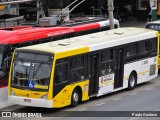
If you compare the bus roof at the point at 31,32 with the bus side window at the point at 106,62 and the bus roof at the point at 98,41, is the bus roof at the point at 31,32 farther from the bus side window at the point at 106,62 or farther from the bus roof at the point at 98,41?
the bus side window at the point at 106,62

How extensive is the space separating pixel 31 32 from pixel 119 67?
4193mm

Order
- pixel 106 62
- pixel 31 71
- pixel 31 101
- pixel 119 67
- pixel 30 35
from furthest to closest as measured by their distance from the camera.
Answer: pixel 119 67 → pixel 106 62 → pixel 30 35 → pixel 31 71 → pixel 31 101

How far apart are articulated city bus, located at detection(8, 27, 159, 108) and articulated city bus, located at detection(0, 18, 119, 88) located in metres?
0.87

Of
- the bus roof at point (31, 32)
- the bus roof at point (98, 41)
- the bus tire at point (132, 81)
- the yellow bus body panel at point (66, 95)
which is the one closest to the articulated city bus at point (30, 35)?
the bus roof at point (31, 32)

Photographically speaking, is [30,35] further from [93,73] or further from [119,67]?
[119,67]

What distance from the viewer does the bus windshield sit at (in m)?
22.0

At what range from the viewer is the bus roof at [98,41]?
75.3 ft

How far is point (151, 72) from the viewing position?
2855 centimetres

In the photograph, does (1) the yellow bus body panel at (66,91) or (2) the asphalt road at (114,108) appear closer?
(2) the asphalt road at (114,108)

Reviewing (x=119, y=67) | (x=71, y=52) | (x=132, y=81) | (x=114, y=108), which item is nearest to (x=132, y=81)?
(x=132, y=81)

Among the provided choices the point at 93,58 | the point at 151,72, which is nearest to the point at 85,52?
the point at 93,58

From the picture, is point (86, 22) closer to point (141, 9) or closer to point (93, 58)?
point (93, 58)

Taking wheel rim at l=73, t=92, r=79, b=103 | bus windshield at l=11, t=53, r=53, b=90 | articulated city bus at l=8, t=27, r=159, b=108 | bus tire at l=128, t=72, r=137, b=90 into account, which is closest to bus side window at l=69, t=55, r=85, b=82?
articulated city bus at l=8, t=27, r=159, b=108

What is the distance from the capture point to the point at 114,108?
22969mm
